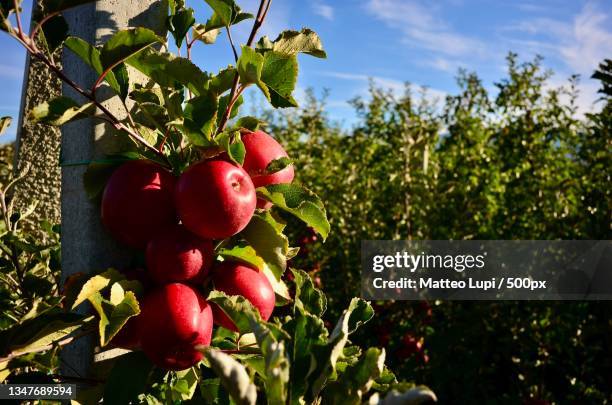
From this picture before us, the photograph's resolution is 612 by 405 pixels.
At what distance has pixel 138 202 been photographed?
2.65 feet

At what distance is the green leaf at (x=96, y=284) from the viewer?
74cm

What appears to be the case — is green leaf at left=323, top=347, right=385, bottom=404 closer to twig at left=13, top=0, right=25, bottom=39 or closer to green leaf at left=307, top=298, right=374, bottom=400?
green leaf at left=307, top=298, right=374, bottom=400

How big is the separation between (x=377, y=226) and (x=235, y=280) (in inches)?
111

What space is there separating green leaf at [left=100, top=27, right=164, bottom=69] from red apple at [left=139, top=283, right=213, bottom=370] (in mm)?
314

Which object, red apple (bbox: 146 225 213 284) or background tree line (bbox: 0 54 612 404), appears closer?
red apple (bbox: 146 225 213 284)

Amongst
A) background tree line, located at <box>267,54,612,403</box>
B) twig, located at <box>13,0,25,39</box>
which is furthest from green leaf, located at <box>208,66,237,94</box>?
background tree line, located at <box>267,54,612,403</box>

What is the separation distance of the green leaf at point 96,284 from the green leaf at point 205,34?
42 cm

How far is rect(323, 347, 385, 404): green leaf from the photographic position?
688mm

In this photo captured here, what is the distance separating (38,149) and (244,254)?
1.19 metres

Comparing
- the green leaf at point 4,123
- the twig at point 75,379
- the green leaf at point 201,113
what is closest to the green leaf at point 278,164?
the green leaf at point 201,113

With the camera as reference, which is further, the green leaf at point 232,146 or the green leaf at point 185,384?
the green leaf at point 185,384

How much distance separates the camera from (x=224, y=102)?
2.77 feet

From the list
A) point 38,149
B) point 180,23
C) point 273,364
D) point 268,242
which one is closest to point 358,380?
point 273,364

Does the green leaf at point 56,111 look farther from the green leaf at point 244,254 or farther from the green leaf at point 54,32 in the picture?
the green leaf at point 244,254
